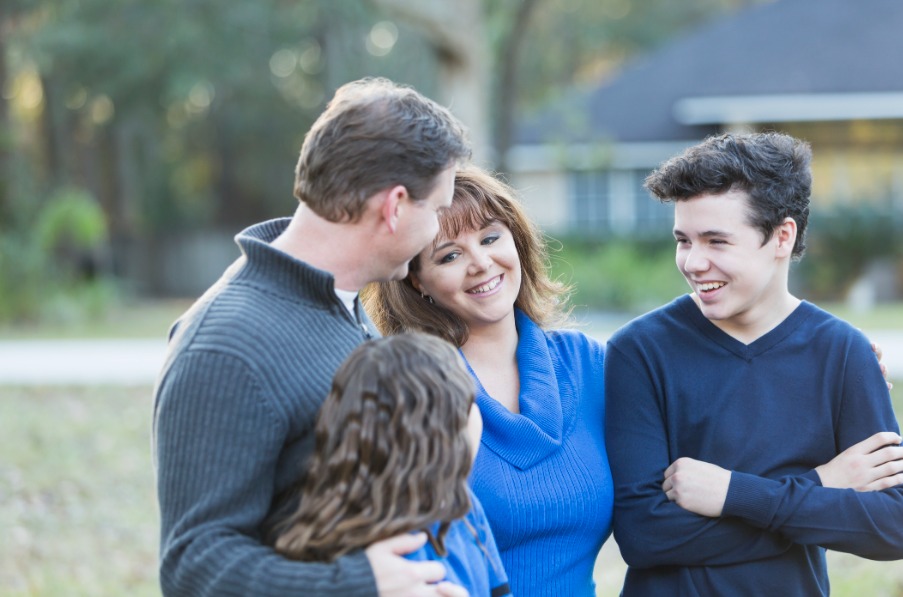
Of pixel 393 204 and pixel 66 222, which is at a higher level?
pixel 393 204

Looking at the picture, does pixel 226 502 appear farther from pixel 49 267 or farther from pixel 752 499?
pixel 49 267

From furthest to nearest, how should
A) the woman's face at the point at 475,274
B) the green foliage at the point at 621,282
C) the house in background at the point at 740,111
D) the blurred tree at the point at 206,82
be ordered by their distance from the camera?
the house in background at the point at 740,111
the blurred tree at the point at 206,82
the green foliage at the point at 621,282
the woman's face at the point at 475,274

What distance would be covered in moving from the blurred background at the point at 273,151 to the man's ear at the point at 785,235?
3045 mm

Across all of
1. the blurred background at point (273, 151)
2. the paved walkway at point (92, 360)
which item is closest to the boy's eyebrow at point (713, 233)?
the blurred background at point (273, 151)

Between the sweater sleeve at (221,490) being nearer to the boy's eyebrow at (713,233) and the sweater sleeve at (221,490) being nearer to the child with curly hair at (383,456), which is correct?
the child with curly hair at (383,456)

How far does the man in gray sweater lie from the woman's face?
1.81ft

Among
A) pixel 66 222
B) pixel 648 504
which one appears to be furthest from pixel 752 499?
pixel 66 222

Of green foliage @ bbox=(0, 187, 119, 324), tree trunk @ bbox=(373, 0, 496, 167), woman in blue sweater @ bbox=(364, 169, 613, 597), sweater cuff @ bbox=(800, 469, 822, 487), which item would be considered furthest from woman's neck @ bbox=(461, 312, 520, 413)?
green foliage @ bbox=(0, 187, 119, 324)

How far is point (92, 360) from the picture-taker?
A: 480 inches

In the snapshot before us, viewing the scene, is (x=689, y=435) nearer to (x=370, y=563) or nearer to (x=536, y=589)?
(x=536, y=589)

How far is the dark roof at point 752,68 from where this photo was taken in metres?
21.0

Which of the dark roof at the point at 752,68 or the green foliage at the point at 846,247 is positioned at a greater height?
the dark roof at the point at 752,68

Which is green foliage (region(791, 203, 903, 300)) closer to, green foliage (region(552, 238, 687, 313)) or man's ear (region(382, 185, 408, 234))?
green foliage (region(552, 238, 687, 313))

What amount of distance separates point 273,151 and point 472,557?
92.3 feet
